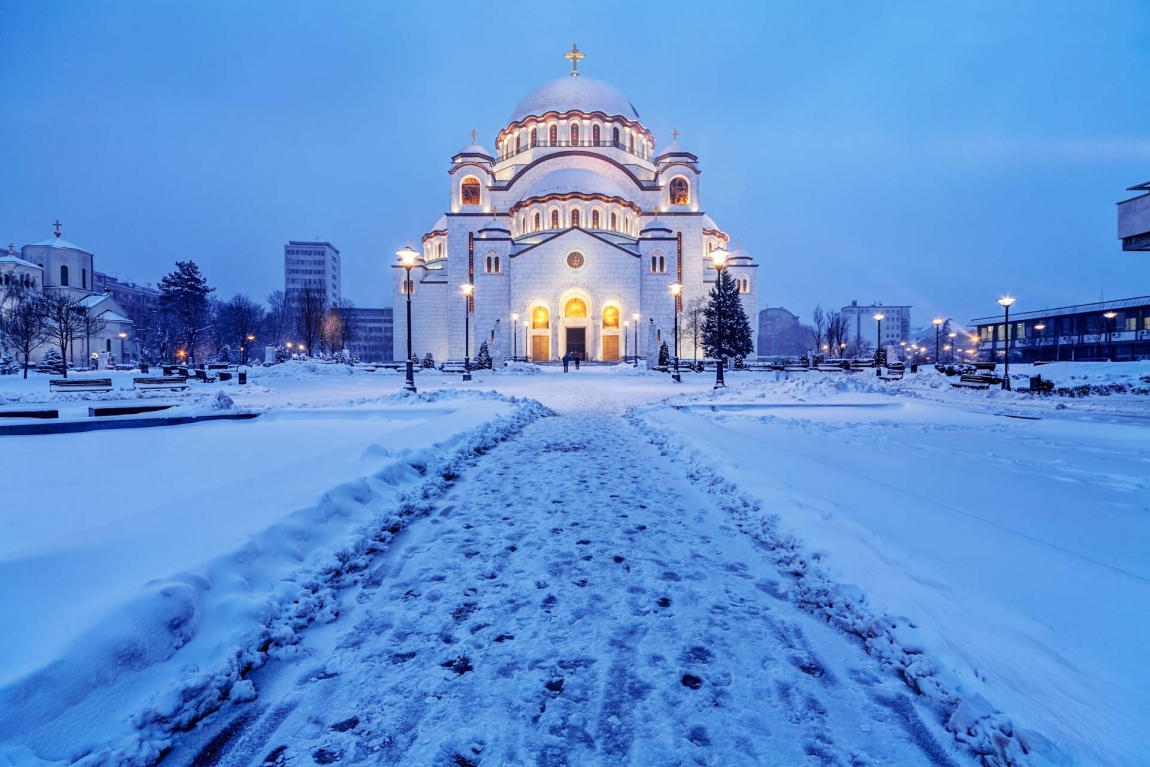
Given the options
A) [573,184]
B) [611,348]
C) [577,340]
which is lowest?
[611,348]

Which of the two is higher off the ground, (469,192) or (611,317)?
(469,192)

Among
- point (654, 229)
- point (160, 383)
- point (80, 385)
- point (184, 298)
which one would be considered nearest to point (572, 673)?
point (160, 383)

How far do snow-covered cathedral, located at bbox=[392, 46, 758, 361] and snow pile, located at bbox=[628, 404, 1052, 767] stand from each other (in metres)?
43.0

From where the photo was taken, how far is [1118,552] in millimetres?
3721

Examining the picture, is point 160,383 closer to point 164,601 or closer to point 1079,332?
point 164,601

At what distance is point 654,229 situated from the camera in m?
49.5

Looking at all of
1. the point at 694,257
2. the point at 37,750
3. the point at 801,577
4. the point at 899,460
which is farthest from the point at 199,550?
the point at 694,257

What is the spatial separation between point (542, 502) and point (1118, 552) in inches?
180

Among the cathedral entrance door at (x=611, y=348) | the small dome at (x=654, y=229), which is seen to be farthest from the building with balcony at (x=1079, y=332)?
the cathedral entrance door at (x=611, y=348)

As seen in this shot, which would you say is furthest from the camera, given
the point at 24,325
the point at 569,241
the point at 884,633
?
the point at 569,241

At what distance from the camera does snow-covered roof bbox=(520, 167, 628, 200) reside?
49.6 m

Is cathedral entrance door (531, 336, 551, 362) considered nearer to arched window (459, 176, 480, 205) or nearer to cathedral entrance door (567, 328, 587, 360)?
cathedral entrance door (567, 328, 587, 360)

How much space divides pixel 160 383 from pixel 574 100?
47.9m

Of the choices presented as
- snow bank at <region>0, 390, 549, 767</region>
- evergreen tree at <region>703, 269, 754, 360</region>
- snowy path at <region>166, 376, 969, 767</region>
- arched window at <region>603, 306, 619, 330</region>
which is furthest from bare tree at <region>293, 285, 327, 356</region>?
snowy path at <region>166, 376, 969, 767</region>
